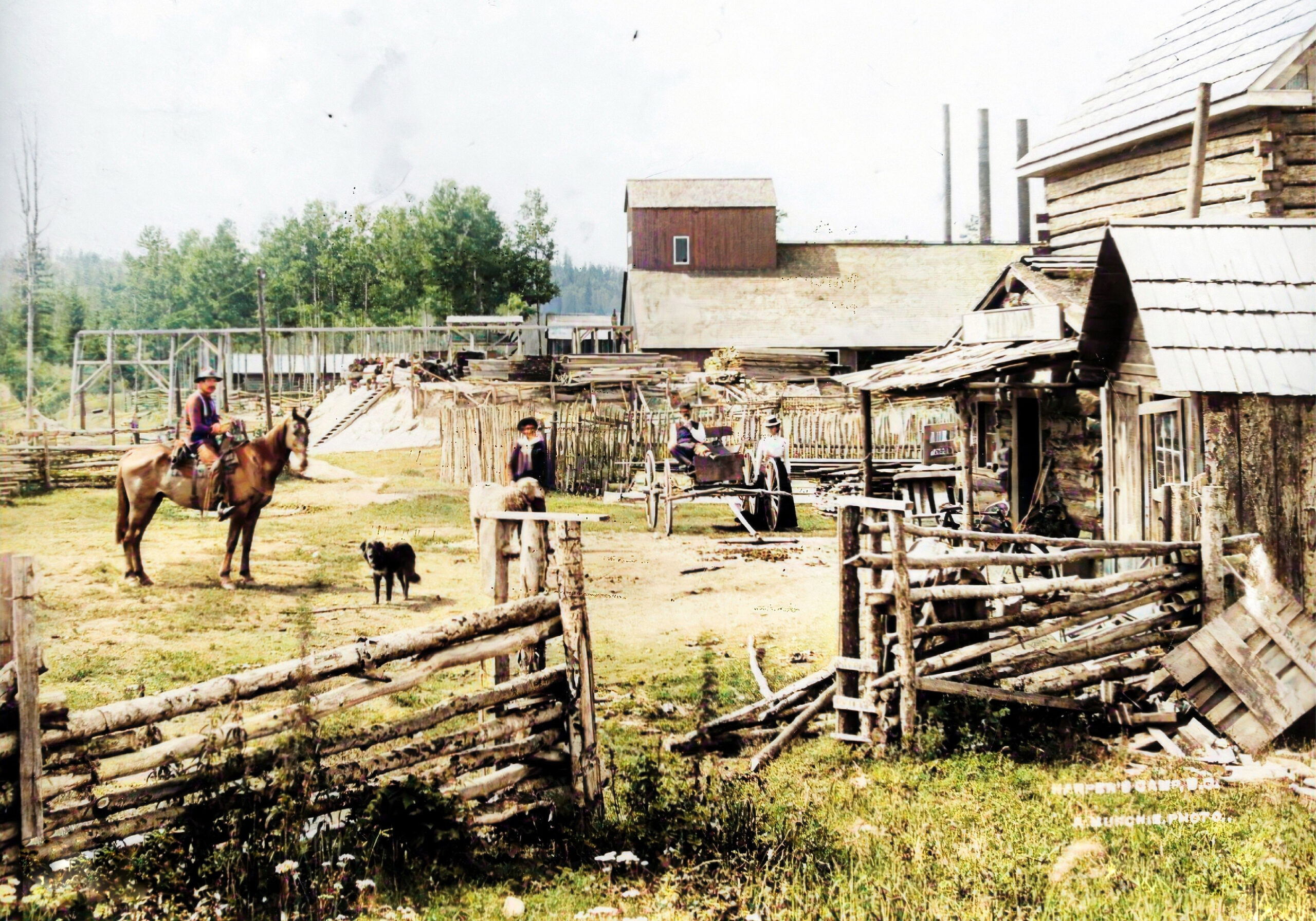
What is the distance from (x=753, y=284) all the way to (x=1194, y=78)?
181 inches

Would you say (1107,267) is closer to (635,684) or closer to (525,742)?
(635,684)

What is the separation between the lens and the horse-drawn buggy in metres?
7.72

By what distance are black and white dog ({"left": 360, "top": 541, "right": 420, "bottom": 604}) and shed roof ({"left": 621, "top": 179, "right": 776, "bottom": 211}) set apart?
2.43 meters

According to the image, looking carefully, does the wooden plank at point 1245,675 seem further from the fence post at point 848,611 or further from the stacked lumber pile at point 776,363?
the stacked lumber pile at point 776,363

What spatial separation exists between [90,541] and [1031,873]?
413 cm

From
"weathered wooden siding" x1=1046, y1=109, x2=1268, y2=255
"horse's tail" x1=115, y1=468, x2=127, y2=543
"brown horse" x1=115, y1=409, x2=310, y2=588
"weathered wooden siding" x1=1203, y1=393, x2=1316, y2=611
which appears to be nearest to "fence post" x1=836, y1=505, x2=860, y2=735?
"weathered wooden siding" x1=1203, y1=393, x2=1316, y2=611

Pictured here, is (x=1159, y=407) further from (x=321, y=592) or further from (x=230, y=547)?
(x=230, y=547)

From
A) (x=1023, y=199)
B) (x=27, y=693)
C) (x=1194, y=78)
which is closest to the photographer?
A: (x=27, y=693)

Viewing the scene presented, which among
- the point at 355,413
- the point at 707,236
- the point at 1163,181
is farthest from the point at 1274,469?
the point at 1163,181

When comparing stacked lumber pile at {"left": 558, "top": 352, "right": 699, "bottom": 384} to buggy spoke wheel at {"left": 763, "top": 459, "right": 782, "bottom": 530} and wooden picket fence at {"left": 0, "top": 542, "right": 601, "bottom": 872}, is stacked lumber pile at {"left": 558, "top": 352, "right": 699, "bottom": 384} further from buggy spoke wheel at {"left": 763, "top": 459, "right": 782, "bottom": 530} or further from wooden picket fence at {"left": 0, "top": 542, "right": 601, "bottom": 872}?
wooden picket fence at {"left": 0, "top": 542, "right": 601, "bottom": 872}

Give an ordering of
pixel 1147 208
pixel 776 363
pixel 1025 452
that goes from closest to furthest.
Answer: pixel 776 363, pixel 1025 452, pixel 1147 208

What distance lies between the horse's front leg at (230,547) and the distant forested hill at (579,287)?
6.52ft

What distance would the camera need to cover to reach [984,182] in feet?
28.3

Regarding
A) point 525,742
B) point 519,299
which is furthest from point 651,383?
point 525,742
